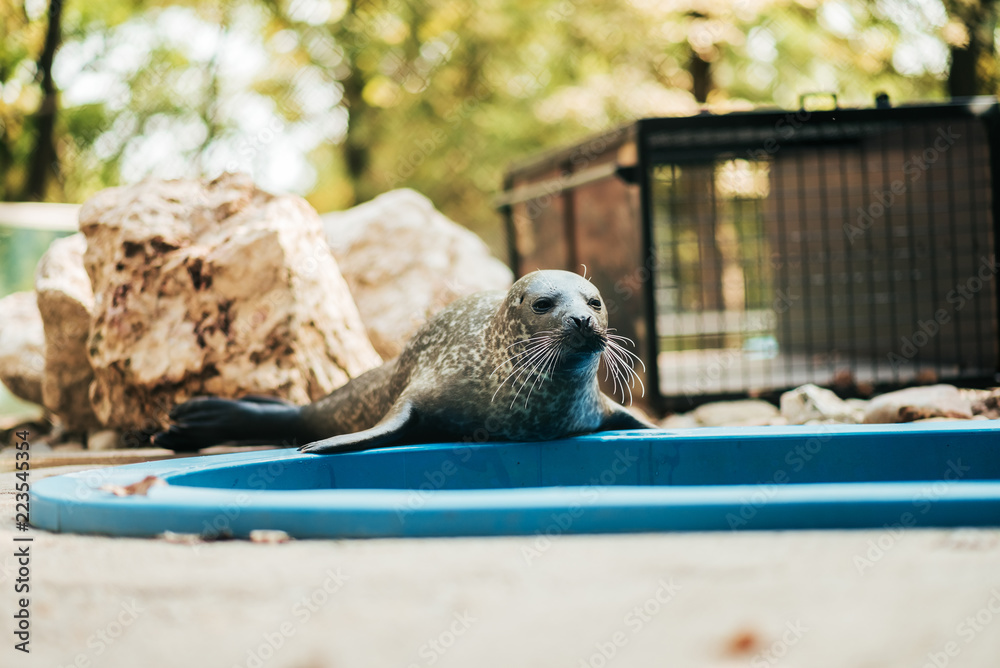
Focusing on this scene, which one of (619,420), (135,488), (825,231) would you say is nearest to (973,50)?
(825,231)

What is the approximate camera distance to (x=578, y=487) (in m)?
3.39

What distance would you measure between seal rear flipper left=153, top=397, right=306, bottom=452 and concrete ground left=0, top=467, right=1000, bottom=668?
2.06 meters

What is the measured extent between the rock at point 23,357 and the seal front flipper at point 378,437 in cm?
365

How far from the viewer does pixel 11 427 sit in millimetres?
6391

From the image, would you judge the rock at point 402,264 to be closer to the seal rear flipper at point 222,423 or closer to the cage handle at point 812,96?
the seal rear flipper at point 222,423

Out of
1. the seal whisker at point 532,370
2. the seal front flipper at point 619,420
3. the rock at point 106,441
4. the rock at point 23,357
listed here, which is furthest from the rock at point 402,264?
the seal whisker at point 532,370

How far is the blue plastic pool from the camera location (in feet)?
7.61

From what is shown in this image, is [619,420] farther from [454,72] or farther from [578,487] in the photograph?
[454,72]

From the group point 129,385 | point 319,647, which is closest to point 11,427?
point 129,385

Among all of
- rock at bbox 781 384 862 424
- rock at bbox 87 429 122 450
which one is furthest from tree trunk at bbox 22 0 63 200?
rock at bbox 781 384 862 424

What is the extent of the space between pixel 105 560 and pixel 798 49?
16.5m

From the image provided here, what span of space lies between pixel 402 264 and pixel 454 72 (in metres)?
10.3

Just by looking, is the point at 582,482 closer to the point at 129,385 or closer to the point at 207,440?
the point at 207,440

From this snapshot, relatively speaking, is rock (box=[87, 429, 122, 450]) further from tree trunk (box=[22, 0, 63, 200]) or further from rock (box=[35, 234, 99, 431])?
tree trunk (box=[22, 0, 63, 200])
